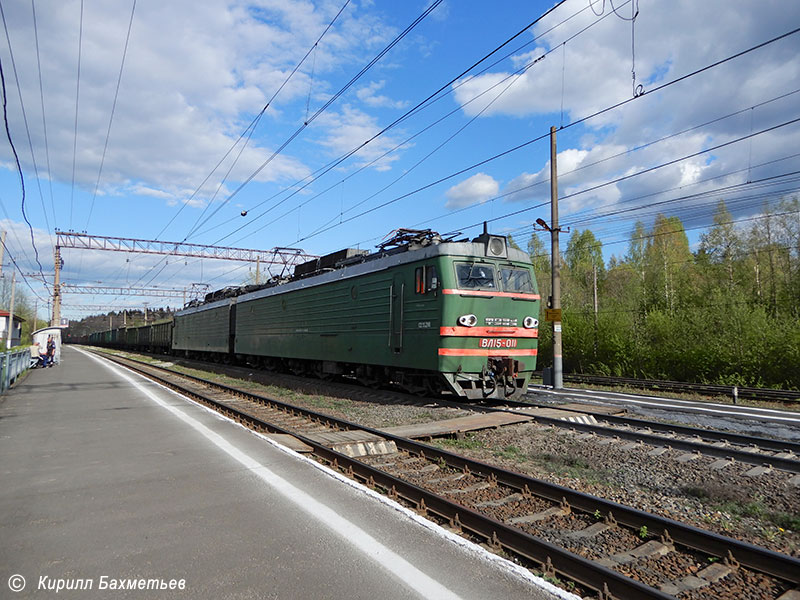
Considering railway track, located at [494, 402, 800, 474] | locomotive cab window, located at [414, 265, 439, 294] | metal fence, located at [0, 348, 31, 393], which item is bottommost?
railway track, located at [494, 402, 800, 474]

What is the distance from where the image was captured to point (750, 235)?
92.6ft

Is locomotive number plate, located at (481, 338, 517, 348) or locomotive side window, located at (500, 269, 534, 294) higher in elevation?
locomotive side window, located at (500, 269, 534, 294)

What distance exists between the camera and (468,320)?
1090 centimetres

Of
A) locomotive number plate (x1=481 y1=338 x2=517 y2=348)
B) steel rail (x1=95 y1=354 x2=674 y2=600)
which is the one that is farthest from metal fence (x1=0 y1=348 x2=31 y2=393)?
locomotive number plate (x1=481 y1=338 x2=517 y2=348)

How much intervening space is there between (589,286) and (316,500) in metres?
44.2

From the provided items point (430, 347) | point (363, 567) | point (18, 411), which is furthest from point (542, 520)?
point (18, 411)

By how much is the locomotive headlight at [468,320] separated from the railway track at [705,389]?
9.06 metres

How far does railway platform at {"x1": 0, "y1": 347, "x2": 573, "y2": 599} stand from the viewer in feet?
11.1

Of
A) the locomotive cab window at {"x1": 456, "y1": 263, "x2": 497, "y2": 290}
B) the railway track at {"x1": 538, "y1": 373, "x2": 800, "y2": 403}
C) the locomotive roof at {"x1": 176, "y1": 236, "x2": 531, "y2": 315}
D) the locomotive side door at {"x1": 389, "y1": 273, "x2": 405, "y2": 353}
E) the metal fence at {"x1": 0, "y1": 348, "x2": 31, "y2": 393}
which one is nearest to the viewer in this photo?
the locomotive cab window at {"x1": 456, "y1": 263, "x2": 497, "y2": 290}

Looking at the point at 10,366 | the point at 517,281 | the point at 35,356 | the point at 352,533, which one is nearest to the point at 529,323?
the point at 517,281

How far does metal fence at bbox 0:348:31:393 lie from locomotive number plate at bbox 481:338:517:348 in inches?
531

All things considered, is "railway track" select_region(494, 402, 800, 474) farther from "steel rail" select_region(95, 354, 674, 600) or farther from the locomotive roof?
the locomotive roof

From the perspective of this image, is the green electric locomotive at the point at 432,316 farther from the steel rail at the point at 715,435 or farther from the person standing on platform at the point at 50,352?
the person standing on platform at the point at 50,352

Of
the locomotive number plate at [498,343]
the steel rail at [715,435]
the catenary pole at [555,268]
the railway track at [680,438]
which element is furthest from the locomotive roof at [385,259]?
the catenary pole at [555,268]
